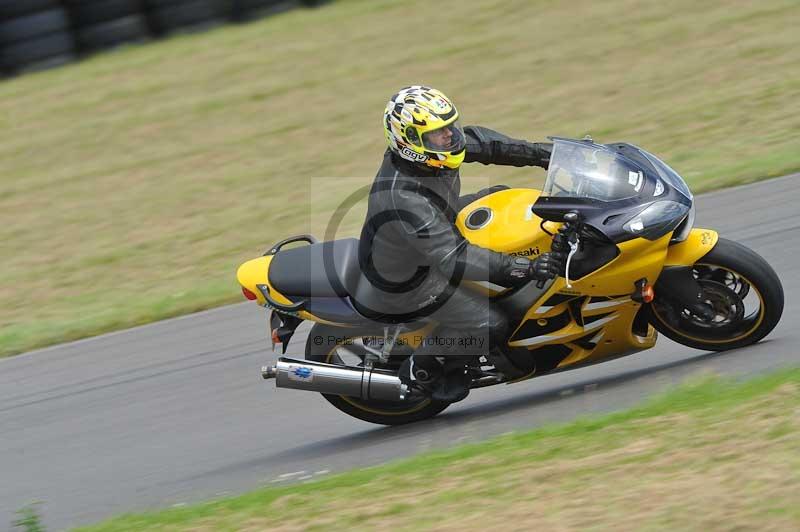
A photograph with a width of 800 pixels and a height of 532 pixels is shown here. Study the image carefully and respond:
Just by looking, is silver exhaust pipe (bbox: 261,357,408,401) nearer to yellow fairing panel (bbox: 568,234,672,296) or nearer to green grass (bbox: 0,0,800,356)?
yellow fairing panel (bbox: 568,234,672,296)

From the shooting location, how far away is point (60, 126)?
1458cm

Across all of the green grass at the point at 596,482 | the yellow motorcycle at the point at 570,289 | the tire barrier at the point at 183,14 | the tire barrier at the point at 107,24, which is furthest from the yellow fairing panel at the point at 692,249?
the tire barrier at the point at 183,14

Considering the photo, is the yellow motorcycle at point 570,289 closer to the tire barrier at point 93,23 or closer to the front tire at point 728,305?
the front tire at point 728,305

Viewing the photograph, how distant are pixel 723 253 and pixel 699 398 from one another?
772mm

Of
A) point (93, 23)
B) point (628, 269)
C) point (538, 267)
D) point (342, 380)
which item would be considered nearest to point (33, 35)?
point (93, 23)

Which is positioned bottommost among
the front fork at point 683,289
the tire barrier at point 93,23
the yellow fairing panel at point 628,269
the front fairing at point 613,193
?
the front fork at point 683,289

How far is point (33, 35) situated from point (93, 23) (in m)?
0.83

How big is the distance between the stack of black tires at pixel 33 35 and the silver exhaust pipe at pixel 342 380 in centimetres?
1046

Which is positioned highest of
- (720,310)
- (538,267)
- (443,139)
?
(443,139)

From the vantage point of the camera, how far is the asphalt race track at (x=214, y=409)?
6.11 m

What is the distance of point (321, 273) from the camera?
6.16 meters

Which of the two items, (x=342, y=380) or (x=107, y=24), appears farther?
(x=107, y=24)

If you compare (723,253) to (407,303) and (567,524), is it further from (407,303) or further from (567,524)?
(567,524)

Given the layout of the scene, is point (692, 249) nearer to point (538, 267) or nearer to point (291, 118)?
point (538, 267)
